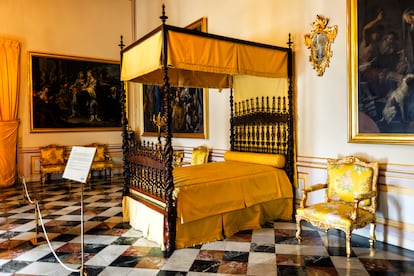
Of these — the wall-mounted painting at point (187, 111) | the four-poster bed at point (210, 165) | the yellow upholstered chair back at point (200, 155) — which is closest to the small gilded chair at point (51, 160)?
the wall-mounted painting at point (187, 111)

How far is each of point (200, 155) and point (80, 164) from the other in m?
4.17

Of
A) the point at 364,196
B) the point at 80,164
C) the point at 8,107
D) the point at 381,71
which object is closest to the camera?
the point at 80,164

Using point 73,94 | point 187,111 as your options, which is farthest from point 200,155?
point 73,94

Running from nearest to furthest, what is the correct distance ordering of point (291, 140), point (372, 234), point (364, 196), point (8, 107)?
1. point (364, 196)
2. point (372, 234)
3. point (291, 140)
4. point (8, 107)

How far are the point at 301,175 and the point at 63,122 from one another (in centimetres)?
700

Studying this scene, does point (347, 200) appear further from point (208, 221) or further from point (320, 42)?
point (320, 42)

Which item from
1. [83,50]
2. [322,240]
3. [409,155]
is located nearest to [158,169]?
[322,240]

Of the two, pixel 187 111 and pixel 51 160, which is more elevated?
pixel 187 111

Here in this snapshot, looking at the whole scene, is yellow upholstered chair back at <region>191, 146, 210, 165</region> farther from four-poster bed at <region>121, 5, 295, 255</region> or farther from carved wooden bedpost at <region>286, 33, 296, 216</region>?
carved wooden bedpost at <region>286, 33, 296, 216</region>

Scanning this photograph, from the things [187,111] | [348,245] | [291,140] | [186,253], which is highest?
[187,111]

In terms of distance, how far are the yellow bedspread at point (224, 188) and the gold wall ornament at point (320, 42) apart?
1.80 m

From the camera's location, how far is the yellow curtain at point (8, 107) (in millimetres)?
8070

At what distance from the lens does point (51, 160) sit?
28.3 feet

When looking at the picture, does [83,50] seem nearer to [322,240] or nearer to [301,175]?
[301,175]
